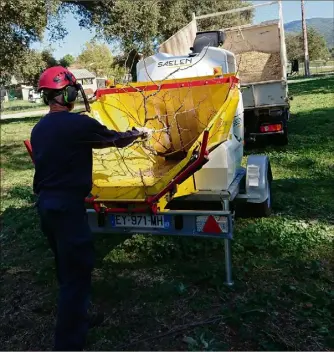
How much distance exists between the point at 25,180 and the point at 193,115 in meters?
5.09

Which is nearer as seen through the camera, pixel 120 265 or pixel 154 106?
pixel 120 265

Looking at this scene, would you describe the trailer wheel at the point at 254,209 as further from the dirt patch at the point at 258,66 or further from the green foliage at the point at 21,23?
the green foliage at the point at 21,23

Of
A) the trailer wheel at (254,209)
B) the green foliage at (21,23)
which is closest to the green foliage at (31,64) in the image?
the green foliage at (21,23)

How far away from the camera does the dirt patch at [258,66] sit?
427 inches

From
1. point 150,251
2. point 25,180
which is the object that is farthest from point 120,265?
point 25,180

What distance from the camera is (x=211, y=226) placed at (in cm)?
386

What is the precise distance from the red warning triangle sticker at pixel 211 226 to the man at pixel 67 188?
3.72 feet

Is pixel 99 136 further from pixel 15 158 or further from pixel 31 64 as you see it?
pixel 31 64

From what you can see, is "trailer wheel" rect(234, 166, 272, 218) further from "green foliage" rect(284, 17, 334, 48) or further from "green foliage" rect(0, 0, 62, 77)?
"green foliage" rect(0, 0, 62, 77)

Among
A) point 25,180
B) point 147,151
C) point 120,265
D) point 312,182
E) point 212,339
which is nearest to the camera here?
point 212,339

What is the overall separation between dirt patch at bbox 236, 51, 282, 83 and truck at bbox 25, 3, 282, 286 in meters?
5.46

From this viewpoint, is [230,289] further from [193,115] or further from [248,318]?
[193,115]

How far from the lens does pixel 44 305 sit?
4.03m

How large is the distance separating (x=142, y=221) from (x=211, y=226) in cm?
62
